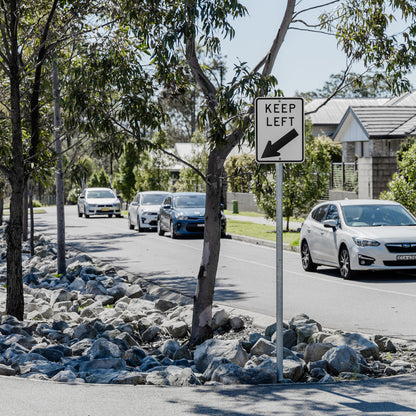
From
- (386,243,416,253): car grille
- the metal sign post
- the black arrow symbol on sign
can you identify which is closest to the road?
(386,243,416,253): car grille

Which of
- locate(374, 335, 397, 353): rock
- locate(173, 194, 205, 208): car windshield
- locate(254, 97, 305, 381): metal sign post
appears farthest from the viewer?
locate(173, 194, 205, 208): car windshield

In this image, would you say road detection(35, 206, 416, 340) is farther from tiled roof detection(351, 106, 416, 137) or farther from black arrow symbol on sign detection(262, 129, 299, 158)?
tiled roof detection(351, 106, 416, 137)

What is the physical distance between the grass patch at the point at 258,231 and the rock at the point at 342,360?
1525 centimetres

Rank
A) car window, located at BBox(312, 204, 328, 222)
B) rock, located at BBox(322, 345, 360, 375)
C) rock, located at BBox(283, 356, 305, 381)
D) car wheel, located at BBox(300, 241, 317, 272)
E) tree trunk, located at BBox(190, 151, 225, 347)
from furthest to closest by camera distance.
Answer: car wheel, located at BBox(300, 241, 317, 272), car window, located at BBox(312, 204, 328, 222), tree trunk, located at BBox(190, 151, 225, 347), rock, located at BBox(322, 345, 360, 375), rock, located at BBox(283, 356, 305, 381)

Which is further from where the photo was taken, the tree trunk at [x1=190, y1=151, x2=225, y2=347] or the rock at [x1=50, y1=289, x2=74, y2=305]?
the rock at [x1=50, y1=289, x2=74, y2=305]

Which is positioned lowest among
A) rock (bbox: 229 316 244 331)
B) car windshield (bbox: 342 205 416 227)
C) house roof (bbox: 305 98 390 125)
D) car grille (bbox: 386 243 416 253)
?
rock (bbox: 229 316 244 331)

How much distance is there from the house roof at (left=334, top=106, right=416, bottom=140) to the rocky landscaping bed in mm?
20232

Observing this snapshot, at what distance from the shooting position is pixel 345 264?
15.9m

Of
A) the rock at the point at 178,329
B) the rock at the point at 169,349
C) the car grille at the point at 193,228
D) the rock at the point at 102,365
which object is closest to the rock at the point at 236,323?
the rock at the point at 178,329

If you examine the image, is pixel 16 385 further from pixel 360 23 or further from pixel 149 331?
pixel 360 23

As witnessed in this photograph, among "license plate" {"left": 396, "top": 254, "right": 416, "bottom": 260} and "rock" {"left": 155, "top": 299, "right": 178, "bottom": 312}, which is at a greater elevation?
"license plate" {"left": 396, "top": 254, "right": 416, "bottom": 260}

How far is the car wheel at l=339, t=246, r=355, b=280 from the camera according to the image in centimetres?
1572

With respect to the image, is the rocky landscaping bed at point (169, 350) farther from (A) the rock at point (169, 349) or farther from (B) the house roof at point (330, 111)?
(B) the house roof at point (330, 111)

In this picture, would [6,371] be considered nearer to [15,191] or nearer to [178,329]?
[178,329]
